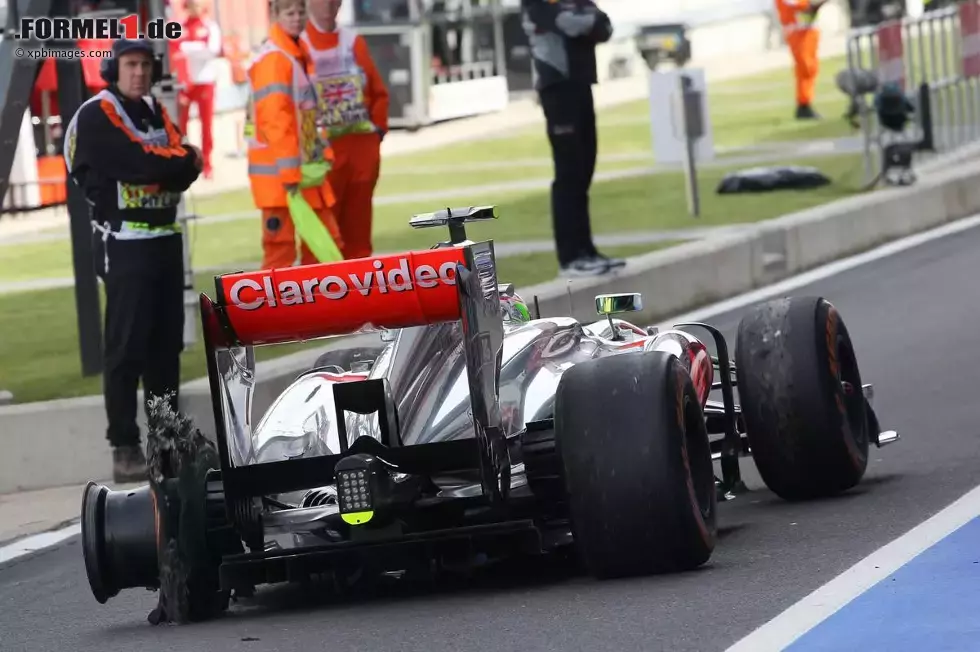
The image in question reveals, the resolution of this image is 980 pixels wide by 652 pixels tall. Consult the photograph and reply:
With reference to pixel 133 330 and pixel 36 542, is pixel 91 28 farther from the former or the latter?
pixel 36 542

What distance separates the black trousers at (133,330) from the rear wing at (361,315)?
11.2 ft

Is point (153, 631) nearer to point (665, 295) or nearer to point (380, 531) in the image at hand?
point (380, 531)

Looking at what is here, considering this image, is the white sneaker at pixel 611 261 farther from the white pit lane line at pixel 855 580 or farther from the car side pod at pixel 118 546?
the car side pod at pixel 118 546

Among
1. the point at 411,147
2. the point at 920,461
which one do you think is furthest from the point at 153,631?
the point at 411,147

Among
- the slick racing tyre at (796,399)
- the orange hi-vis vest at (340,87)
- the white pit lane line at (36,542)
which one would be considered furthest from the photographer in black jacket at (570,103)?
the slick racing tyre at (796,399)

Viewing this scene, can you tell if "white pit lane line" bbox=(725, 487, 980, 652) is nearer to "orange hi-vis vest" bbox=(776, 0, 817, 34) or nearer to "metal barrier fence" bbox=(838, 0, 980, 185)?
"metal barrier fence" bbox=(838, 0, 980, 185)

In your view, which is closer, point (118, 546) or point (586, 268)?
point (118, 546)

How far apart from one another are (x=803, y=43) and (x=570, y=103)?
44.7 ft

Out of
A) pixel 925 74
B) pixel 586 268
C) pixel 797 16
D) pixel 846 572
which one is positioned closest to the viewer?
pixel 846 572

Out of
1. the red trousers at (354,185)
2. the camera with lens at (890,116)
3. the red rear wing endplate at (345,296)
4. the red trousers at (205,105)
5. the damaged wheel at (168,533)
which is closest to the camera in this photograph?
the red rear wing endplate at (345,296)

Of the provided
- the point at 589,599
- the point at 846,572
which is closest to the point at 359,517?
the point at 589,599

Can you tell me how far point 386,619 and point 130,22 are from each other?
694cm

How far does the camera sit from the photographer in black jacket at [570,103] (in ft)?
46.6

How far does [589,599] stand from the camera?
7016mm
